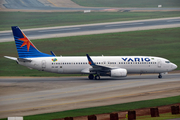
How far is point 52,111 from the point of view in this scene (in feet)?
130

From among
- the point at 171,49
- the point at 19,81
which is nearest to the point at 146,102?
the point at 19,81

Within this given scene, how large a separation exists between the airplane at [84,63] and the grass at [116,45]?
14.2 m

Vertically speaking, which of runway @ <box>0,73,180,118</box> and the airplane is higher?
the airplane

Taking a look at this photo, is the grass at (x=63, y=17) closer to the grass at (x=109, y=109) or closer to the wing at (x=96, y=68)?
the wing at (x=96, y=68)

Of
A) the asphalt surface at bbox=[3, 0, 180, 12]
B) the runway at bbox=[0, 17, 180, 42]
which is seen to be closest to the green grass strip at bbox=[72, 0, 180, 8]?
the asphalt surface at bbox=[3, 0, 180, 12]

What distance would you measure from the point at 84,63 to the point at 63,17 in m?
61.8

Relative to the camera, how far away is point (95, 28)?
4218 inches

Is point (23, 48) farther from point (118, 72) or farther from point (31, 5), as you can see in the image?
point (31, 5)

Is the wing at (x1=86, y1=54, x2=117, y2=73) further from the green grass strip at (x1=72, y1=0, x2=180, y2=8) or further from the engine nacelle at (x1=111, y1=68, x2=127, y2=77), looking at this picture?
the green grass strip at (x1=72, y1=0, x2=180, y2=8)

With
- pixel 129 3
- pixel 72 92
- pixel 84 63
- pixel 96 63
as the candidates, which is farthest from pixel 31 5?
pixel 72 92

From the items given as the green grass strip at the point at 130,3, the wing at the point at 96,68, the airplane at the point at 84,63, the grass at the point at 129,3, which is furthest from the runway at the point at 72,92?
the grass at the point at 129,3

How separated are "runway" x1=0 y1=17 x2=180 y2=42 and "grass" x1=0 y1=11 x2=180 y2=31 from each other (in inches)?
221

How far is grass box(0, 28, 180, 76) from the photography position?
85.1 metres

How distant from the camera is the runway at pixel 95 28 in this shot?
101 meters
